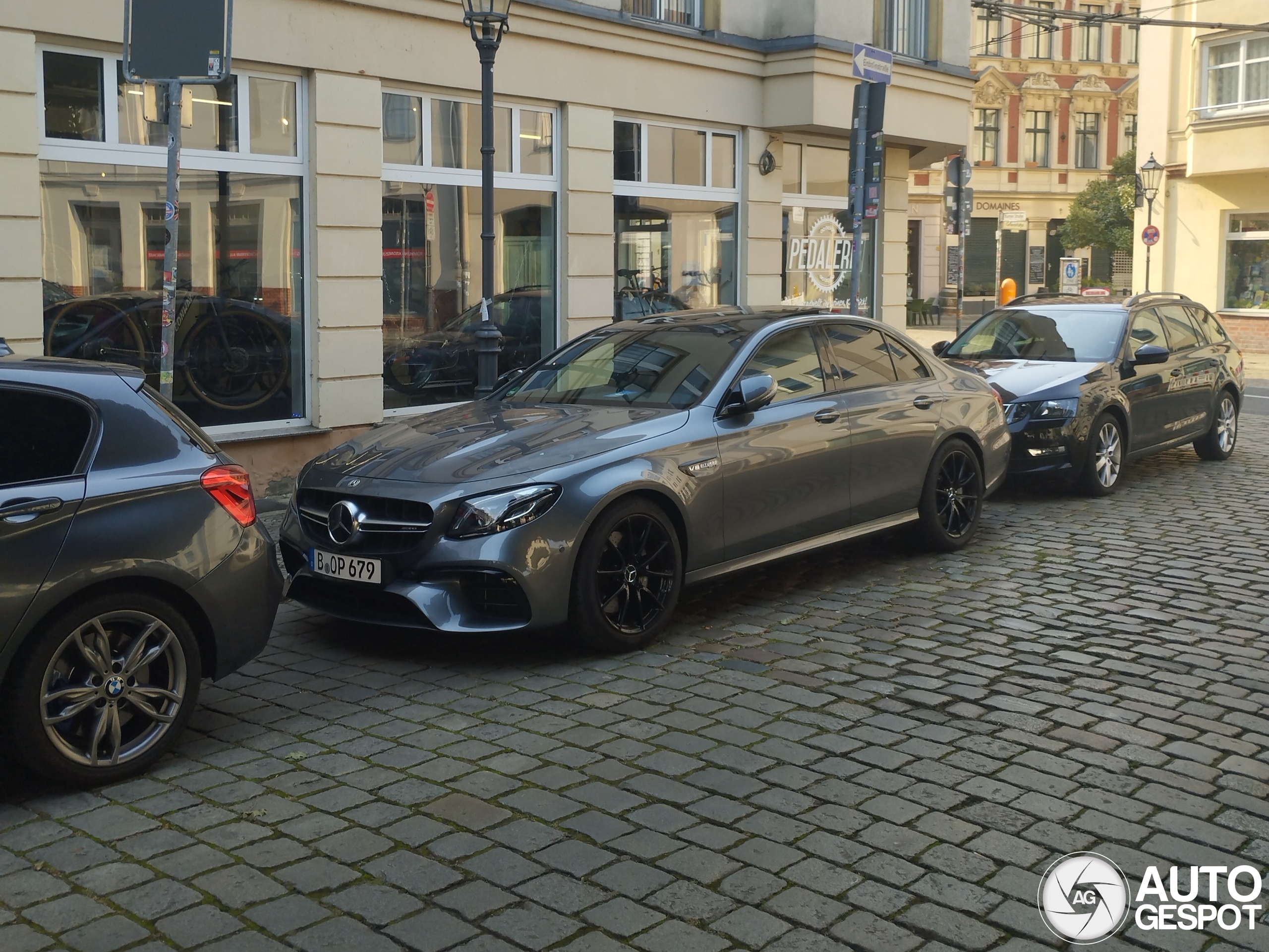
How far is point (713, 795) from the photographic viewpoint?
4582mm

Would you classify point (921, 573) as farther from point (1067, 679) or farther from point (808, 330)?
point (1067, 679)

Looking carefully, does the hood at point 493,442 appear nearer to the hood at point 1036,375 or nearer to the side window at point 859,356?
the side window at point 859,356

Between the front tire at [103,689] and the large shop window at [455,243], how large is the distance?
7.53m

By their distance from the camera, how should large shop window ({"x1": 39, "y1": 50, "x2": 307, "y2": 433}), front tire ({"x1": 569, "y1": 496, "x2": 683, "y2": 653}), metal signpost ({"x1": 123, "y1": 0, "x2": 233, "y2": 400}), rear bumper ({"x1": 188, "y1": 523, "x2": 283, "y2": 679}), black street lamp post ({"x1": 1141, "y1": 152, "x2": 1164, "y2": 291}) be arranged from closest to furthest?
rear bumper ({"x1": 188, "y1": 523, "x2": 283, "y2": 679}) → front tire ({"x1": 569, "y1": 496, "x2": 683, "y2": 653}) → metal signpost ({"x1": 123, "y1": 0, "x2": 233, "y2": 400}) → large shop window ({"x1": 39, "y1": 50, "x2": 307, "y2": 433}) → black street lamp post ({"x1": 1141, "y1": 152, "x2": 1164, "y2": 291})

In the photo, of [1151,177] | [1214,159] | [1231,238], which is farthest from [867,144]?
[1151,177]

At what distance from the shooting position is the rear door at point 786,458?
277 inches

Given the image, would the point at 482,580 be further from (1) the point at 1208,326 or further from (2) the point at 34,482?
(1) the point at 1208,326

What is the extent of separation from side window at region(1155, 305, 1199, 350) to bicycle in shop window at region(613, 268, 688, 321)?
193 inches

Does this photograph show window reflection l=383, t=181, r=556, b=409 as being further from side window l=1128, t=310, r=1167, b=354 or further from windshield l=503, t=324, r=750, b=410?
side window l=1128, t=310, r=1167, b=354

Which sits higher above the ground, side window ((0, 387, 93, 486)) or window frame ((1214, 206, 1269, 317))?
window frame ((1214, 206, 1269, 317))

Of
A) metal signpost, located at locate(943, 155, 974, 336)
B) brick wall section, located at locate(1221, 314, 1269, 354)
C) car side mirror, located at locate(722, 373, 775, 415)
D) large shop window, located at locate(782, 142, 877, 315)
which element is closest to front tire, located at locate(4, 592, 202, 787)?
car side mirror, located at locate(722, 373, 775, 415)

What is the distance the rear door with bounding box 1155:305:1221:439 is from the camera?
12.1 meters

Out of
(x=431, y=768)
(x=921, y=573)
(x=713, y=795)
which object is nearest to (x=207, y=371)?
(x=921, y=573)

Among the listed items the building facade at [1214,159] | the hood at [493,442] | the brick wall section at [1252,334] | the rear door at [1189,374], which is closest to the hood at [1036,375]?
the rear door at [1189,374]
